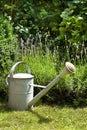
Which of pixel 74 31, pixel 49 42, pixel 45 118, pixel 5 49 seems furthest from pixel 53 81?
pixel 49 42

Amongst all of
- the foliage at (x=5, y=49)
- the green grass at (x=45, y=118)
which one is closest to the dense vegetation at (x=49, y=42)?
the foliage at (x=5, y=49)

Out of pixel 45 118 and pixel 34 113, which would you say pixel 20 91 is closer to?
pixel 34 113

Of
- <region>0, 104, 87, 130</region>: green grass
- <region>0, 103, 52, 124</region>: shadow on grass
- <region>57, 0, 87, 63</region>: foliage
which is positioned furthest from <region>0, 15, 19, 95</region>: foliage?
<region>57, 0, 87, 63</region>: foliage

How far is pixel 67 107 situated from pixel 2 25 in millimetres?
1467

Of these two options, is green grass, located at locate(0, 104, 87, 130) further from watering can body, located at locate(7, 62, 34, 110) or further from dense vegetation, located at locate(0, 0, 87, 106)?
dense vegetation, located at locate(0, 0, 87, 106)

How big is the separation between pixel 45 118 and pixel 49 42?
1.92 meters

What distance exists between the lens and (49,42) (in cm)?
564

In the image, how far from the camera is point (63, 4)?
234 inches

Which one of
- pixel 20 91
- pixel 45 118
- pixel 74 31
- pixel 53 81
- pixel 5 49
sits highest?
pixel 74 31

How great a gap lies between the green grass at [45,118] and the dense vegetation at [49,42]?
9.8 inches

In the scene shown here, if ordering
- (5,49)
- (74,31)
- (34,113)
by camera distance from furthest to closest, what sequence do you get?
1. (74,31)
2. (5,49)
3. (34,113)

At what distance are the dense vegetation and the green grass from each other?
0.25 meters

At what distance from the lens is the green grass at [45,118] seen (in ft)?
12.3

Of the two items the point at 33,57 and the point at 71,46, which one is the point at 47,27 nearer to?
the point at 71,46
